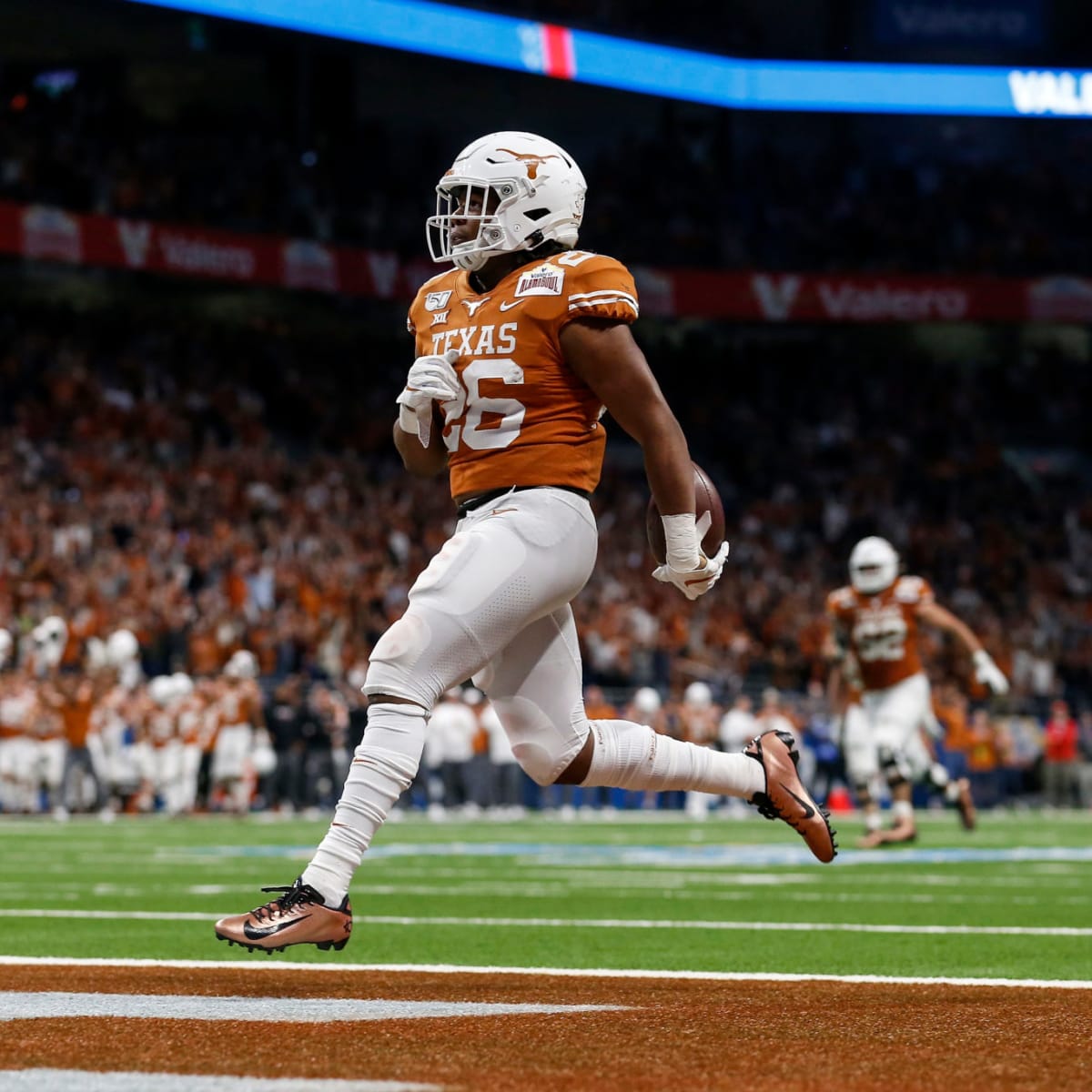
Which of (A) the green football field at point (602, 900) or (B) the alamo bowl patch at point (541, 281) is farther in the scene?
(A) the green football field at point (602, 900)

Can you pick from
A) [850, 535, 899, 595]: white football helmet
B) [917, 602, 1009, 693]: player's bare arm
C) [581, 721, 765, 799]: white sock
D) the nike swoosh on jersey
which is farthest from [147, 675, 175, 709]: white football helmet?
the nike swoosh on jersey

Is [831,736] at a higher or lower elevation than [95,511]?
lower

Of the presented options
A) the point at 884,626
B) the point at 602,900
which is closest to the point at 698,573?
the point at 602,900

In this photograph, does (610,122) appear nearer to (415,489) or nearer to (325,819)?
(415,489)

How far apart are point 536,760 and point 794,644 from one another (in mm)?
24191

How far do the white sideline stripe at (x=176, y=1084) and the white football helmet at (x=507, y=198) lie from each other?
2653mm

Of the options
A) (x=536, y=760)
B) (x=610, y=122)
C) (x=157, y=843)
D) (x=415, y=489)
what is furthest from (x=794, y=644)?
(x=536, y=760)

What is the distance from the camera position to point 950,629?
14.1 m

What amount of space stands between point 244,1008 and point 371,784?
640 millimetres

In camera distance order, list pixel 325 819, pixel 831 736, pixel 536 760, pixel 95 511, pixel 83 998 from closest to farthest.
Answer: pixel 83 998 < pixel 536 760 < pixel 325 819 < pixel 95 511 < pixel 831 736

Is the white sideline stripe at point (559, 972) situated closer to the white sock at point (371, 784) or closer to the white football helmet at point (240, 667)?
the white sock at point (371, 784)

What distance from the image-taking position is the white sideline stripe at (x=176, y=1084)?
355cm

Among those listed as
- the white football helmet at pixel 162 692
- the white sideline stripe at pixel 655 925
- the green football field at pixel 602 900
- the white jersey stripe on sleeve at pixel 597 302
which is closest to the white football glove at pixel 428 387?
the white jersey stripe on sleeve at pixel 597 302

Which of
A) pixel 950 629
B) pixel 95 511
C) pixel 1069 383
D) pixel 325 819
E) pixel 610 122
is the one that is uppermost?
pixel 610 122
